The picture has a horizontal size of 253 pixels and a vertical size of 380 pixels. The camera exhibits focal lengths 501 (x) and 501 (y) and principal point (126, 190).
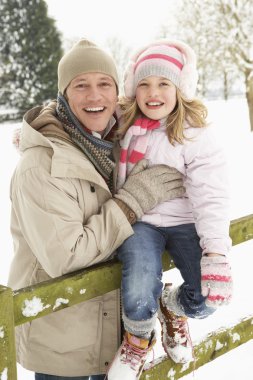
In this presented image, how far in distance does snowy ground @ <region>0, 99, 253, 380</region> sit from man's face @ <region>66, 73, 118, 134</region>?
1251 millimetres

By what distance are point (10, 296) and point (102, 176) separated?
0.79 metres

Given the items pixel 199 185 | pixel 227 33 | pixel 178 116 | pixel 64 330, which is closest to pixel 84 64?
pixel 178 116

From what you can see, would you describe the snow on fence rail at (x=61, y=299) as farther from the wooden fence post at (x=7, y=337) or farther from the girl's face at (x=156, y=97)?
the girl's face at (x=156, y=97)

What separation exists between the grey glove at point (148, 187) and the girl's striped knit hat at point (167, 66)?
45cm

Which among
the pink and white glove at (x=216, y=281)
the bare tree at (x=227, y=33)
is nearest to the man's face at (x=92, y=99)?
the pink and white glove at (x=216, y=281)

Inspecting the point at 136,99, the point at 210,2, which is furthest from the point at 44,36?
the point at 136,99

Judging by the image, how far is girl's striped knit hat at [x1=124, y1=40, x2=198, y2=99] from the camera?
2443mm

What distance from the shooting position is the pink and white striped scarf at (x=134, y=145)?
2.26 m

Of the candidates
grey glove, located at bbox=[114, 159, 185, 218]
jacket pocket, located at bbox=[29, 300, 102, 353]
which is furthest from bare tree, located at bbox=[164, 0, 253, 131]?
jacket pocket, located at bbox=[29, 300, 102, 353]

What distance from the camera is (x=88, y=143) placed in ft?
6.93

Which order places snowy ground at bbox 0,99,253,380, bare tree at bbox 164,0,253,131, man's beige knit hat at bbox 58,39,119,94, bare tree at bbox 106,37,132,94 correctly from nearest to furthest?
man's beige knit hat at bbox 58,39,119,94, snowy ground at bbox 0,99,253,380, bare tree at bbox 164,0,253,131, bare tree at bbox 106,37,132,94

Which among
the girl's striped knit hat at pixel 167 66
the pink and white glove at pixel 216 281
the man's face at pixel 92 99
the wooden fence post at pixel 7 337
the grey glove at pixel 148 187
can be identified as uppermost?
the girl's striped knit hat at pixel 167 66

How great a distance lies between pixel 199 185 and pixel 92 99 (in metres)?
0.61

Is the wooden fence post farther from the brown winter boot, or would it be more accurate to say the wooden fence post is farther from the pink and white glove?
the brown winter boot
